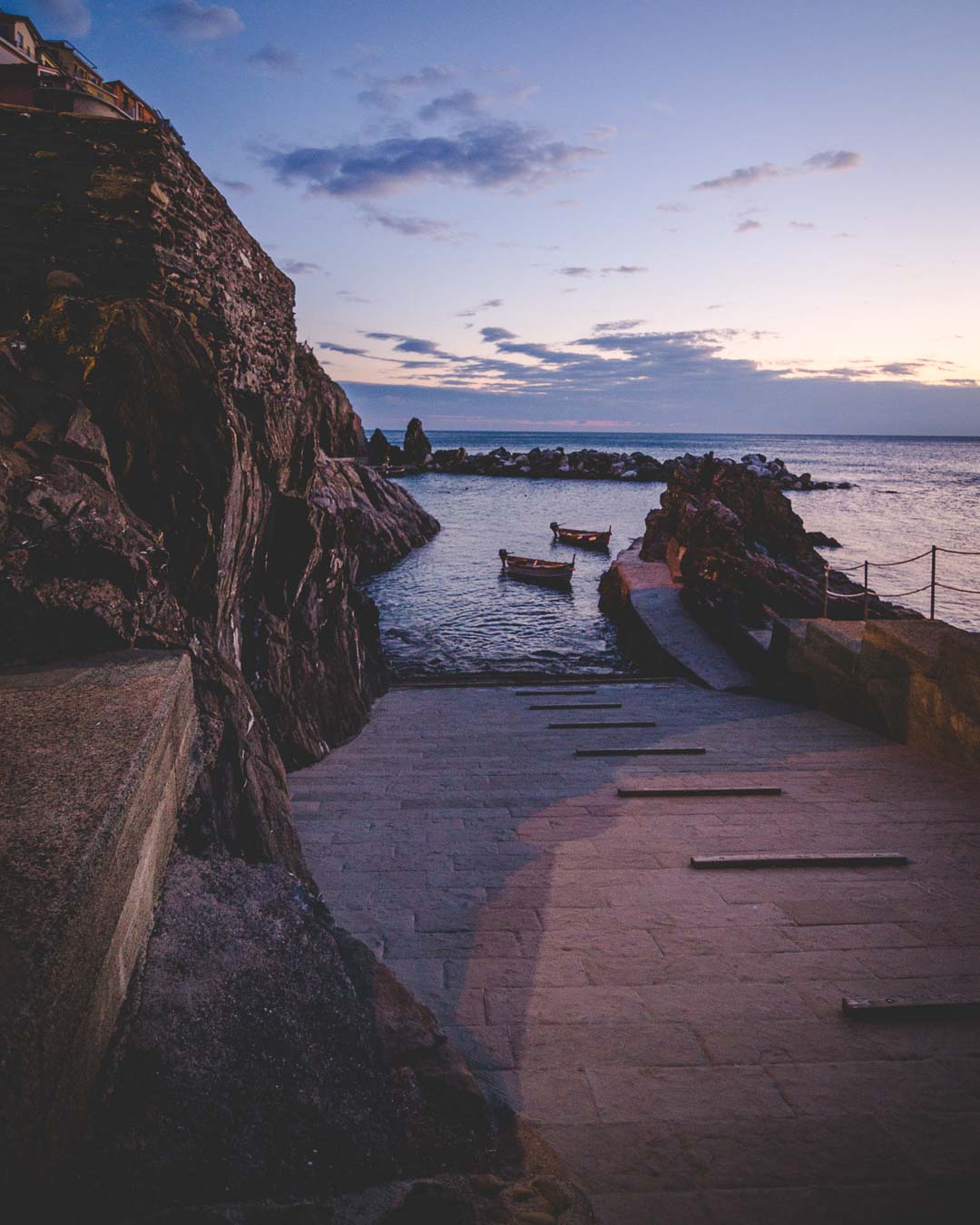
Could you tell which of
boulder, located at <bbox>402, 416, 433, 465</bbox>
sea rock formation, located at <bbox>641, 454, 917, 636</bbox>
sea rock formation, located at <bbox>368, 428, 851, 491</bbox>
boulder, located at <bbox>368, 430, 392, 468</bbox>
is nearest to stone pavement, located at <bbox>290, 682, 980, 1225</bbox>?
sea rock formation, located at <bbox>641, 454, 917, 636</bbox>

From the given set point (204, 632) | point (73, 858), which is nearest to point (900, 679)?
point (204, 632)

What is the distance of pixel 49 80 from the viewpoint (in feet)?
54.2

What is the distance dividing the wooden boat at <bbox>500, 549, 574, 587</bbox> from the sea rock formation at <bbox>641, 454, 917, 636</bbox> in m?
3.72

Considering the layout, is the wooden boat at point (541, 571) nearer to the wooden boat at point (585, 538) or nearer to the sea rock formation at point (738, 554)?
the sea rock formation at point (738, 554)

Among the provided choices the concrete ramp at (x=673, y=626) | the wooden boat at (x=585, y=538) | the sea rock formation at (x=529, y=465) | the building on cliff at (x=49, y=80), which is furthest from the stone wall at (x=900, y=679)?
the sea rock formation at (x=529, y=465)

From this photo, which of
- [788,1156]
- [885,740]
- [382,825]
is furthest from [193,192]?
[885,740]

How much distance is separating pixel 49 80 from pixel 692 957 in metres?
22.9

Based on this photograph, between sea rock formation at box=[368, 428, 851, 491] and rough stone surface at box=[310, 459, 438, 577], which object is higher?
sea rock formation at box=[368, 428, 851, 491]

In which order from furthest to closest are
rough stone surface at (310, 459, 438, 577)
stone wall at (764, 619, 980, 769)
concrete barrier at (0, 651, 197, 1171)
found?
rough stone surface at (310, 459, 438, 577)
stone wall at (764, 619, 980, 769)
concrete barrier at (0, 651, 197, 1171)

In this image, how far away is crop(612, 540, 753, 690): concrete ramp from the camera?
13742 mm

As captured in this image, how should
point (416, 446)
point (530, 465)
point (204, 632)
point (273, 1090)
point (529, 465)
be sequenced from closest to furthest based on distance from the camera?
point (273, 1090) < point (204, 632) < point (530, 465) < point (529, 465) < point (416, 446)

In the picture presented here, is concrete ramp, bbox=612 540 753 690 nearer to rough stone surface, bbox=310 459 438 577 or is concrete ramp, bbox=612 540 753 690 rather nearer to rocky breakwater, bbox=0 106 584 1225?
rocky breakwater, bbox=0 106 584 1225

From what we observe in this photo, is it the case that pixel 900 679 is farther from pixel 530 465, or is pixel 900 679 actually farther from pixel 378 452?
pixel 530 465

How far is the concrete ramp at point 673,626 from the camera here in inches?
541
